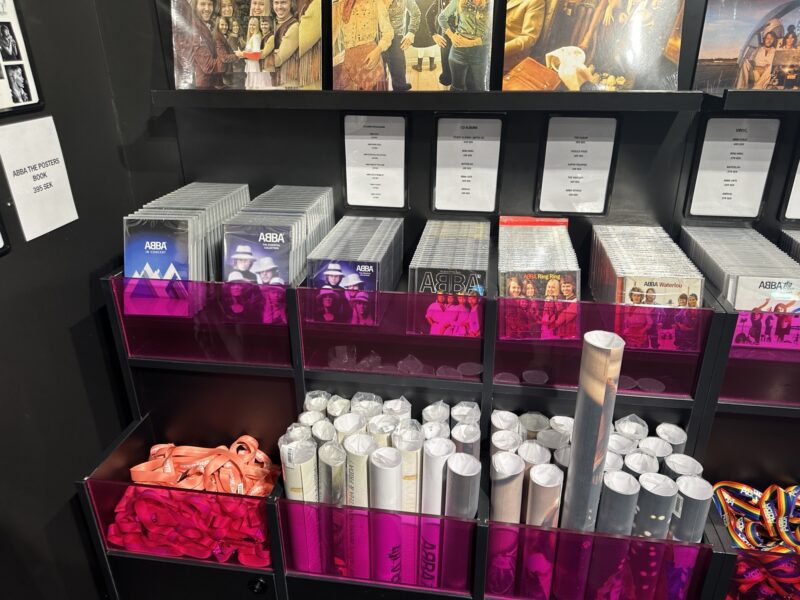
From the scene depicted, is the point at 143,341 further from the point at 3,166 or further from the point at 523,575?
the point at 523,575

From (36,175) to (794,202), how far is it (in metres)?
2.01

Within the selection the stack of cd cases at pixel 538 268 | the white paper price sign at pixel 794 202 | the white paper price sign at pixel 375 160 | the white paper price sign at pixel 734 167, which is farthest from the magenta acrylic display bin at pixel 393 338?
the white paper price sign at pixel 794 202

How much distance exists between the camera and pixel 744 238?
5.62ft

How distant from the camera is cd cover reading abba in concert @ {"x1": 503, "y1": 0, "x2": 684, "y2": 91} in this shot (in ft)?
5.08

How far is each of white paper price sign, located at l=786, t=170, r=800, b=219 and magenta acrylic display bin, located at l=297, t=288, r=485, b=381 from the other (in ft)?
3.12

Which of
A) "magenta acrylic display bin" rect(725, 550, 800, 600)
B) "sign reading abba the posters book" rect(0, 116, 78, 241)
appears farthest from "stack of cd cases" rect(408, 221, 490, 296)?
"sign reading abba the posters book" rect(0, 116, 78, 241)

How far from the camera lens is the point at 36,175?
1.54m

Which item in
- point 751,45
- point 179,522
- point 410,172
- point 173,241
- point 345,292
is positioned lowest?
point 179,522

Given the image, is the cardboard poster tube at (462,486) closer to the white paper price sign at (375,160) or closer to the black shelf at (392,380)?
the black shelf at (392,380)

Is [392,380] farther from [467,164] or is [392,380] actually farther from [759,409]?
[759,409]

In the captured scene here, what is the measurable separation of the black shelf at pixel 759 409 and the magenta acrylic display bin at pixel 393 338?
2.02 feet

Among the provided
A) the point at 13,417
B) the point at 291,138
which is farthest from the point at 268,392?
the point at 291,138

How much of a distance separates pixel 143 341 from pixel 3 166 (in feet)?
1.89

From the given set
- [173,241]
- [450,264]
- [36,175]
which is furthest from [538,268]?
[36,175]
